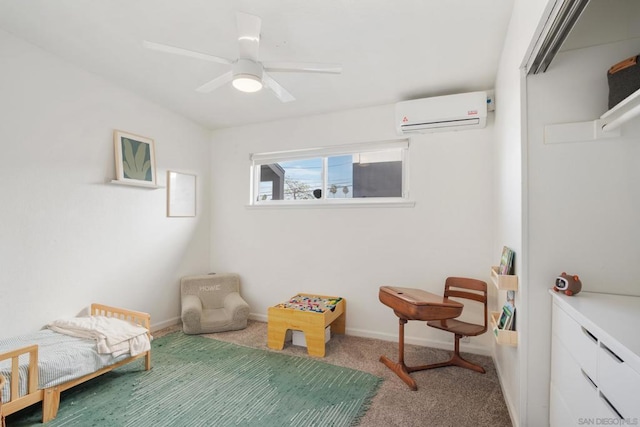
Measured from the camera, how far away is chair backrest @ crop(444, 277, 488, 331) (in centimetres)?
249

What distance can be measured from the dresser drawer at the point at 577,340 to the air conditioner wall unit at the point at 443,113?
68.3 inches

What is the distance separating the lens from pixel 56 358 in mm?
1823

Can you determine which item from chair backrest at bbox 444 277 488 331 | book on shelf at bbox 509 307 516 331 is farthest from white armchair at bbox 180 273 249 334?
book on shelf at bbox 509 307 516 331

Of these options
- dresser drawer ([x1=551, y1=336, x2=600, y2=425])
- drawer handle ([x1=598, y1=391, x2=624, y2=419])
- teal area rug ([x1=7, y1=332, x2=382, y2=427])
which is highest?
drawer handle ([x1=598, y1=391, x2=624, y2=419])

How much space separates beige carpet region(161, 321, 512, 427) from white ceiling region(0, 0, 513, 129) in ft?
7.97

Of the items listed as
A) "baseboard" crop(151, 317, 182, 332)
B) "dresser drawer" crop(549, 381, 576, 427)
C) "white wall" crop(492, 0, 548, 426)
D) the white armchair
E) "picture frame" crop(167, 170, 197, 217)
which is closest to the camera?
"dresser drawer" crop(549, 381, 576, 427)

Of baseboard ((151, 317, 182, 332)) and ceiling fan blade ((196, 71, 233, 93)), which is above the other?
ceiling fan blade ((196, 71, 233, 93))

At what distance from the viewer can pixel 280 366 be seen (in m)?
2.43

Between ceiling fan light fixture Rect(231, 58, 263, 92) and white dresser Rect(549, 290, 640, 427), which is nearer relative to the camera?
white dresser Rect(549, 290, 640, 427)

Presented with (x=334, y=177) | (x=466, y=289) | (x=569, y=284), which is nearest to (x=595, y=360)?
(x=569, y=284)

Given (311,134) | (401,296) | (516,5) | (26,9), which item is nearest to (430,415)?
(401,296)

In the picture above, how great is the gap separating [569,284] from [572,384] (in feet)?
1.35

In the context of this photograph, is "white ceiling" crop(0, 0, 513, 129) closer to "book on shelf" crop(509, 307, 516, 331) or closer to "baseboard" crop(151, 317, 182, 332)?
"book on shelf" crop(509, 307, 516, 331)

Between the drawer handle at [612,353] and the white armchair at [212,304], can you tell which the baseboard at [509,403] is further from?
the white armchair at [212,304]
